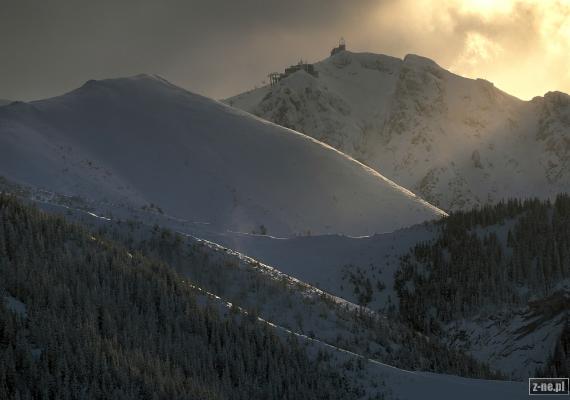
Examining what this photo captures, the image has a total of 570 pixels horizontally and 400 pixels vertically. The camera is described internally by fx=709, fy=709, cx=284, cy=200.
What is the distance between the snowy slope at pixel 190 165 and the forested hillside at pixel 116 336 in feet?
128

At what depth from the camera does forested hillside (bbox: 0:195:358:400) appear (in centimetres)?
2089

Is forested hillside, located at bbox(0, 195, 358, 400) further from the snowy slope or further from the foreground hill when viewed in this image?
the snowy slope

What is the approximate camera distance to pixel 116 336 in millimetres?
23562

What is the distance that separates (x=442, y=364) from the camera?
115 feet

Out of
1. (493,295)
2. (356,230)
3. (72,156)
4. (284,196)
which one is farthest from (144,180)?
(493,295)

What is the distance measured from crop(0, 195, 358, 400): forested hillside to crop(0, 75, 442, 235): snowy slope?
39131 millimetres

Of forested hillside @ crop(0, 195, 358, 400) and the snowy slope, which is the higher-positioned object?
the snowy slope

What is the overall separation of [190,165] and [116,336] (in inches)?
2651

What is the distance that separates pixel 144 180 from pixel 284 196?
1749 cm

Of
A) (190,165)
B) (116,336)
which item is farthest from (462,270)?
(190,165)

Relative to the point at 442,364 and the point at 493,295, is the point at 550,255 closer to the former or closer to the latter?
the point at 493,295

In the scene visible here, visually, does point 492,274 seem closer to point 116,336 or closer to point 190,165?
point 116,336

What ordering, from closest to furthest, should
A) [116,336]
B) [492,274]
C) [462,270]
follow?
[116,336] < [492,274] < [462,270]

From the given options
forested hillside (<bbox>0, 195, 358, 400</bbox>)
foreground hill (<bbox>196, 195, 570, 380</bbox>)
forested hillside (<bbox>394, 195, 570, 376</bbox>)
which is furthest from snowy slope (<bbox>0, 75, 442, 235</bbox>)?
forested hillside (<bbox>0, 195, 358, 400</bbox>)
